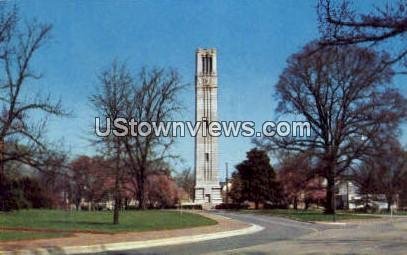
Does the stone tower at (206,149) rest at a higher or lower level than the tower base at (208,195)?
higher

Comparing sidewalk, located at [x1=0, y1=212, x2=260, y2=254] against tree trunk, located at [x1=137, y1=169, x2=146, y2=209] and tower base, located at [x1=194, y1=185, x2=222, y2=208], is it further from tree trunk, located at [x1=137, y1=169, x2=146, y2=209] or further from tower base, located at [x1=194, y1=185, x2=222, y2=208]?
tower base, located at [x1=194, y1=185, x2=222, y2=208]

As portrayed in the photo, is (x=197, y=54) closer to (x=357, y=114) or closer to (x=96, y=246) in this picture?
(x=357, y=114)

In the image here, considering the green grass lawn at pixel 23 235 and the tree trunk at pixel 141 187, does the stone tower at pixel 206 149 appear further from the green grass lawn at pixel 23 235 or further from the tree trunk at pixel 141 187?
the green grass lawn at pixel 23 235

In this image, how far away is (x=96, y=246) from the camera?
2066cm

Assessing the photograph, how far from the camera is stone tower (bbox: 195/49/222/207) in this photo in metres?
90.4

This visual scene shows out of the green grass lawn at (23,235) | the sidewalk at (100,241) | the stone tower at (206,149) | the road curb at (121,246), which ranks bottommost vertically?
the road curb at (121,246)

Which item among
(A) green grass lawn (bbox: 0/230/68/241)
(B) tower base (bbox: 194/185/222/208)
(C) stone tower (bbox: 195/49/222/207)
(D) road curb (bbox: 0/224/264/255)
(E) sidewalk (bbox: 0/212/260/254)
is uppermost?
(C) stone tower (bbox: 195/49/222/207)

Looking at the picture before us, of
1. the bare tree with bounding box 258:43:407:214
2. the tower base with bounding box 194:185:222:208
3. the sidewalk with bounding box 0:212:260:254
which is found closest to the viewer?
the sidewalk with bounding box 0:212:260:254

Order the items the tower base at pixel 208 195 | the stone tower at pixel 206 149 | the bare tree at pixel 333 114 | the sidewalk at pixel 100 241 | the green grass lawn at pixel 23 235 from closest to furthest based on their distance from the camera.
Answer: the sidewalk at pixel 100 241
the green grass lawn at pixel 23 235
the bare tree at pixel 333 114
the stone tower at pixel 206 149
the tower base at pixel 208 195

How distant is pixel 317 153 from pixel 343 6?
45552 millimetres

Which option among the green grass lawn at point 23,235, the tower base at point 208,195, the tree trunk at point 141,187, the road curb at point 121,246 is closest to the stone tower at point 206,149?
the tower base at point 208,195

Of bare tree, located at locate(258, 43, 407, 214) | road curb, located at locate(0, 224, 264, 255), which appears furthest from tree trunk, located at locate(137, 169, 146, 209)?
road curb, located at locate(0, 224, 264, 255)

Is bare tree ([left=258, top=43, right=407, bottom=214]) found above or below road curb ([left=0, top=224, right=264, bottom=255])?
above

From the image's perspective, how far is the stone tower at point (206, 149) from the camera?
9044cm
